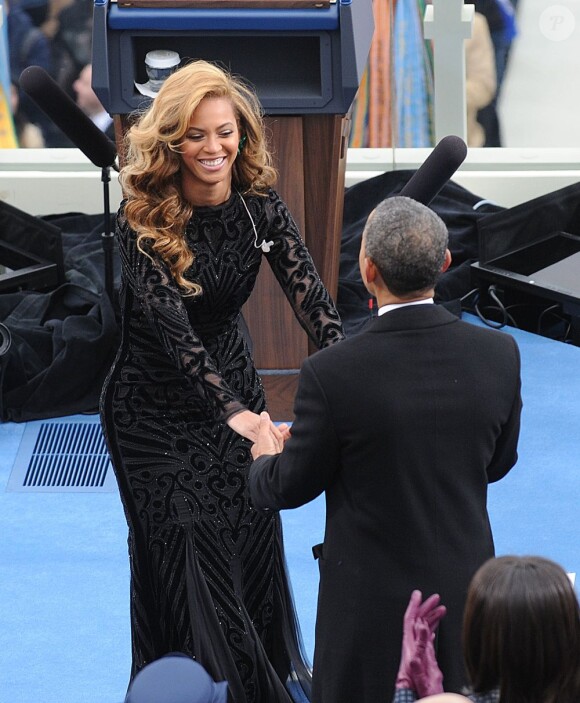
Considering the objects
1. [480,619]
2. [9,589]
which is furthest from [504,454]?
[9,589]

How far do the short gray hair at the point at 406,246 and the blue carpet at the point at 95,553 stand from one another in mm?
1770

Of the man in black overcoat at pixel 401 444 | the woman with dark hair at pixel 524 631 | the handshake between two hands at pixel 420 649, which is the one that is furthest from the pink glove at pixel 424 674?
the woman with dark hair at pixel 524 631

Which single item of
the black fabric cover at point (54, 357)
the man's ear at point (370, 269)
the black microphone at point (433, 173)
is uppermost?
the man's ear at point (370, 269)

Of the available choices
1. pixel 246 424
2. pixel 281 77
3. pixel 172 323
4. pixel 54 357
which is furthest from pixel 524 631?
pixel 54 357

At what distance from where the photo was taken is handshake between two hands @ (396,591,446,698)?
2.18 meters

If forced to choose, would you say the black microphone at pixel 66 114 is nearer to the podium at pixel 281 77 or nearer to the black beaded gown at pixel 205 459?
the podium at pixel 281 77

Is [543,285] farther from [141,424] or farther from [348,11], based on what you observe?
[141,424]

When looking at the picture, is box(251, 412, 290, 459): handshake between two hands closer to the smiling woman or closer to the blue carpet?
the smiling woman

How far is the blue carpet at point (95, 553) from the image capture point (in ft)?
12.2

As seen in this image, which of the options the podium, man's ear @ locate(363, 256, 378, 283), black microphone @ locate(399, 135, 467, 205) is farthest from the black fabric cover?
man's ear @ locate(363, 256, 378, 283)

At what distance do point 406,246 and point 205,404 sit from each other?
0.96 metres

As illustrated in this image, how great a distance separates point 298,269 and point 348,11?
150cm

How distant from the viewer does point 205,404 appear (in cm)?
308

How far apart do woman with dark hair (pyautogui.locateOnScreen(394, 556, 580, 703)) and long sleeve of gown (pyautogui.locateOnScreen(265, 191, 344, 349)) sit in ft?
4.10
